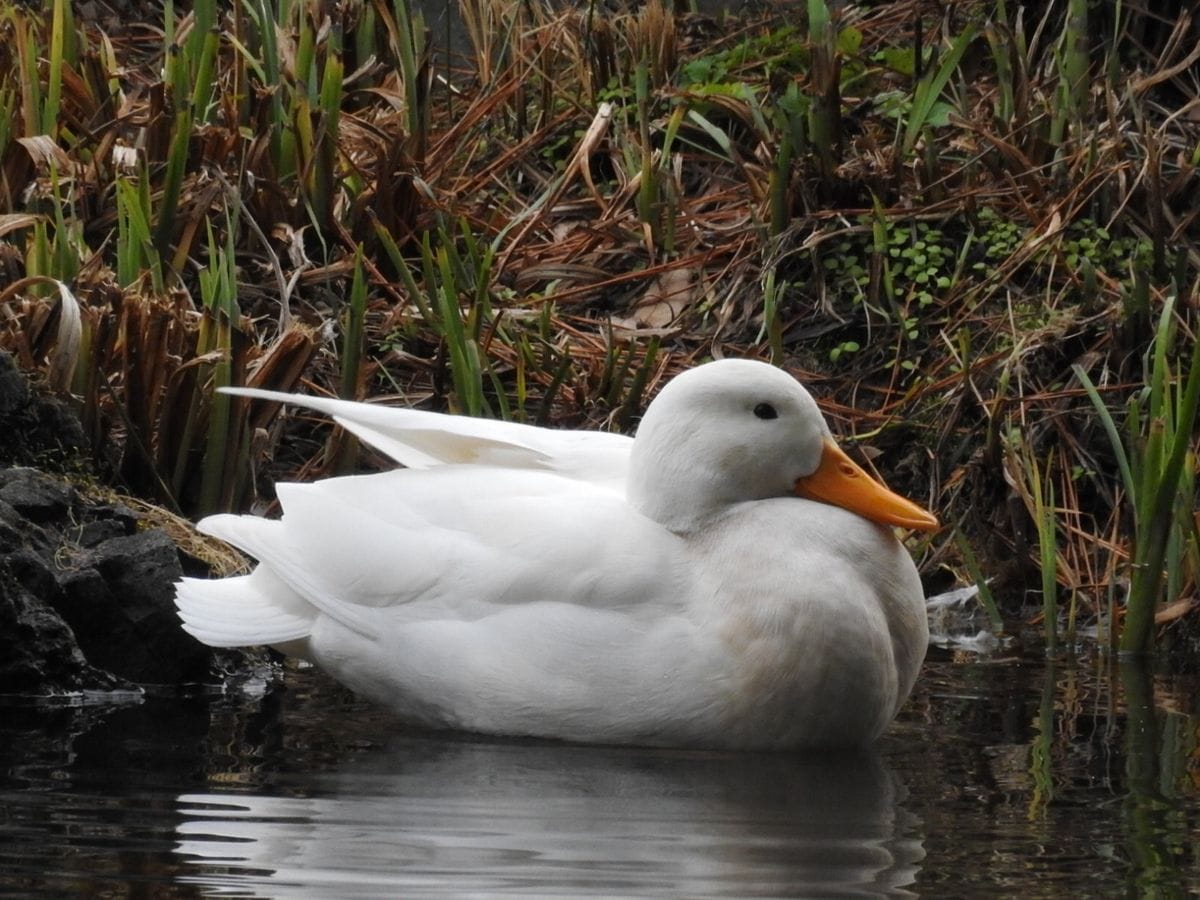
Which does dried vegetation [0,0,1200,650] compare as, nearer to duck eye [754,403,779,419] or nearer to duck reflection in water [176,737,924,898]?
duck eye [754,403,779,419]

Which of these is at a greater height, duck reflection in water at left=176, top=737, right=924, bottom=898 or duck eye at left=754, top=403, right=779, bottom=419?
duck eye at left=754, top=403, right=779, bottom=419

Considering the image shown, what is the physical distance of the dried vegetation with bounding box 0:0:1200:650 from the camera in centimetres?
506

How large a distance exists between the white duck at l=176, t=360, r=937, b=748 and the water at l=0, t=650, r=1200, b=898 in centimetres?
10

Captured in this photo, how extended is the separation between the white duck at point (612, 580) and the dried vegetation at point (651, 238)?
0.90 metres

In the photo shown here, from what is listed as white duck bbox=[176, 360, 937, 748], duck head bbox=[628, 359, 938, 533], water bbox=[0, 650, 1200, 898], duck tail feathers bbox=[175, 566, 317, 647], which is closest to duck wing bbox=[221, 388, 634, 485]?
white duck bbox=[176, 360, 937, 748]

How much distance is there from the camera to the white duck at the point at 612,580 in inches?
143

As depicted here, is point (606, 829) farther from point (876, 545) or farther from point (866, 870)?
point (876, 545)

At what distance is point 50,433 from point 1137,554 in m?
2.59

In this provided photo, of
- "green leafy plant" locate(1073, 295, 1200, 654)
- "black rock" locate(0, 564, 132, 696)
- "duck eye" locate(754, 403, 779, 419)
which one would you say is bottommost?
"black rock" locate(0, 564, 132, 696)

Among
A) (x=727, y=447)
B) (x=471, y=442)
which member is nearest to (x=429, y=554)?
(x=471, y=442)

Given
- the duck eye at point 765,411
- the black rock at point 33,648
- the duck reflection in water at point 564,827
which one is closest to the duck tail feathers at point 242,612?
the black rock at point 33,648

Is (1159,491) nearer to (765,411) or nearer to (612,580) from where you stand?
(765,411)

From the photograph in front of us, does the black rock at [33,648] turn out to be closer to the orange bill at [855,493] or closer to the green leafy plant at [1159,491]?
the orange bill at [855,493]

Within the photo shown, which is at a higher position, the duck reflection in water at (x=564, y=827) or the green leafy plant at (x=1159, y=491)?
the green leafy plant at (x=1159, y=491)
